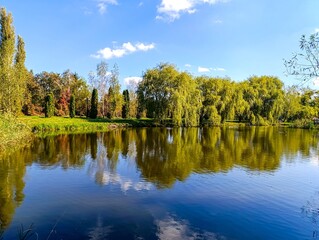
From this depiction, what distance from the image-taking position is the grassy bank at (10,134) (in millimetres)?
20272

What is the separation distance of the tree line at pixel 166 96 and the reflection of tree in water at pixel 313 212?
30904 millimetres

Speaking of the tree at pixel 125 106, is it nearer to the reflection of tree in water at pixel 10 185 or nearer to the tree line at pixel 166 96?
the tree line at pixel 166 96

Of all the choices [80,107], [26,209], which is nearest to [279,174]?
[26,209]

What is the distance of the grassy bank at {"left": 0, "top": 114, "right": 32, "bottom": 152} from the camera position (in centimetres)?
2027

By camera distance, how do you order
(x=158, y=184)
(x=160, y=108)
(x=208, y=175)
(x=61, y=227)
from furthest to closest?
(x=160, y=108) < (x=208, y=175) < (x=158, y=184) < (x=61, y=227)

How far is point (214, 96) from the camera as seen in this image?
5003 centimetres

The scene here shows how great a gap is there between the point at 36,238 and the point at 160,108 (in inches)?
1592

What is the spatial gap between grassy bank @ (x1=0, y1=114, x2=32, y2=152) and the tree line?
8696 millimetres

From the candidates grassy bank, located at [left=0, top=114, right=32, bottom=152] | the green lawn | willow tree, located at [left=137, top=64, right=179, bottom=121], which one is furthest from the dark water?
willow tree, located at [left=137, top=64, right=179, bottom=121]

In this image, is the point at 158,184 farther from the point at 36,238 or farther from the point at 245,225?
the point at 36,238

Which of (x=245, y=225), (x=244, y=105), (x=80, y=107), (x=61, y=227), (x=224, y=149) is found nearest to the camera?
(x=61, y=227)

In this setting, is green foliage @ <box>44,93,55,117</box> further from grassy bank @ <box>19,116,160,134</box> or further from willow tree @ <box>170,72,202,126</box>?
willow tree @ <box>170,72,202,126</box>

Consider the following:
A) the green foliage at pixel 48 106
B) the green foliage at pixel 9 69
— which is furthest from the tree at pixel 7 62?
the green foliage at pixel 48 106

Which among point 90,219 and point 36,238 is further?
point 90,219
